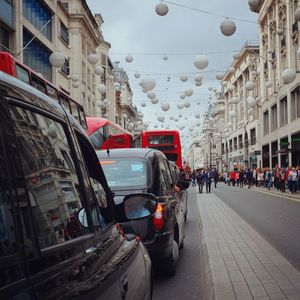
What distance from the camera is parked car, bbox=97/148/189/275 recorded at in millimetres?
6590

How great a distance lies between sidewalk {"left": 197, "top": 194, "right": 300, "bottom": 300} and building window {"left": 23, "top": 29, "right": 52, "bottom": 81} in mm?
23355

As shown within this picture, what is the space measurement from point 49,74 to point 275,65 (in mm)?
22245

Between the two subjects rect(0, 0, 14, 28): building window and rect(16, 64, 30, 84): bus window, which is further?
rect(0, 0, 14, 28): building window

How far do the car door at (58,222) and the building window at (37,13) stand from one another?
30.3 meters

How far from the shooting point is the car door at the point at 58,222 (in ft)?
5.74

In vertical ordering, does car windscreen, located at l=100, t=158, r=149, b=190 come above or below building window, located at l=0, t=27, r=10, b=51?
below

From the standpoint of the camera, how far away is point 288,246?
1009cm

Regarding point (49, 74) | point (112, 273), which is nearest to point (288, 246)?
point (112, 273)

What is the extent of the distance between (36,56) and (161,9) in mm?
18958

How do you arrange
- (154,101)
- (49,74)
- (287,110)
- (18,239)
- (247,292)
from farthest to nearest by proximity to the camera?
(287,110) → (49,74) → (154,101) → (247,292) → (18,239)

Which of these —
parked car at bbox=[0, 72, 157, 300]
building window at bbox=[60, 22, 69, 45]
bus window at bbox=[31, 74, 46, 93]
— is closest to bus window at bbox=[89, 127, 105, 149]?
bus window at bbox=[31, 74, 46, 93]

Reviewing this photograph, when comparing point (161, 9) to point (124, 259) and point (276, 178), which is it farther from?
point (276, 178)

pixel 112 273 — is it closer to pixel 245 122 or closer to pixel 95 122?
pixel 95 122

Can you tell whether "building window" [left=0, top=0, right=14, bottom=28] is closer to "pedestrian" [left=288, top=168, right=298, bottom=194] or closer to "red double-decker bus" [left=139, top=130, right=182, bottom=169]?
"red double-decker bus" [left=139, top=130, right=182, bottom=169]
